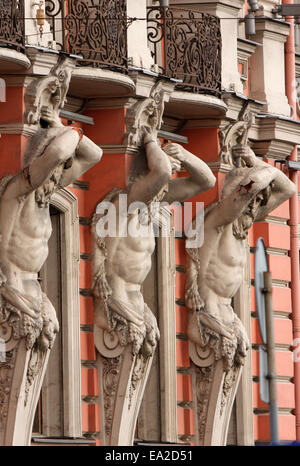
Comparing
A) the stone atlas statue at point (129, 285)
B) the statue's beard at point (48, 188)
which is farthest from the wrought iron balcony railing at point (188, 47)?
the statue's beard at point (48, 188)

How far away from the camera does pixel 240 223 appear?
28.1 metres

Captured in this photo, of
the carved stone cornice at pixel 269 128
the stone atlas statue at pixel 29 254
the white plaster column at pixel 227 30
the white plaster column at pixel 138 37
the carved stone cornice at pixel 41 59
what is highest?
the white plaster column at pixel 227 30

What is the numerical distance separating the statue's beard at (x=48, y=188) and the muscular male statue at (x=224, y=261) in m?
3.90

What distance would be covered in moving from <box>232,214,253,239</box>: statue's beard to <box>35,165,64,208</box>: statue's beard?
166 inches

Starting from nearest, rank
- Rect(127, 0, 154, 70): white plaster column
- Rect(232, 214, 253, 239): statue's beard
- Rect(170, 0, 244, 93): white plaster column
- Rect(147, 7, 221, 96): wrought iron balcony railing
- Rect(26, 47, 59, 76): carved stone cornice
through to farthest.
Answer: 1. Rect(26, 47, 59, 76): carved stone cornice
2. Rect(127, 0, 154, 70): white plaster column
3. Rect(147, 7, 221, 96): wrought iron balcony railing
4. Rect(232, 214, 253, 239): statue's beard
5. Rect(170, 0, 244, 93): white plaster column

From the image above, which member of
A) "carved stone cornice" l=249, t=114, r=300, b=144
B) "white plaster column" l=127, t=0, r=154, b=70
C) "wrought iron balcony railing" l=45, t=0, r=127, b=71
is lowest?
"wrought iron balcony railing" l=45, t=0, r=127, b=71

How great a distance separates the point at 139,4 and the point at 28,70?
9.14 feet

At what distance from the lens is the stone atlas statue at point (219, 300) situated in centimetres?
2764

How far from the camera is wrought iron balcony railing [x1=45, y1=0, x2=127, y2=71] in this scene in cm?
2502

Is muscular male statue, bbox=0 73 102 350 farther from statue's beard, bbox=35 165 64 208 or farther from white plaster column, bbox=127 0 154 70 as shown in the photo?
white plaster column, bbox=127 0 154 70

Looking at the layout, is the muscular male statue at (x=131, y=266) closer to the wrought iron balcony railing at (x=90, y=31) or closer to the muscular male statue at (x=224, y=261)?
the wrought iron balcony railing at (x=90, y=31)

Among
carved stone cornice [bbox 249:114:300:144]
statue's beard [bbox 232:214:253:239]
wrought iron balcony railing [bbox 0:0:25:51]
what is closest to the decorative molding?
statue's beard [bbox 232:214:253:239]

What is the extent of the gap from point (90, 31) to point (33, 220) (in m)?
2.30

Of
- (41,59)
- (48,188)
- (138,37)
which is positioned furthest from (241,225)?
(41,59)
